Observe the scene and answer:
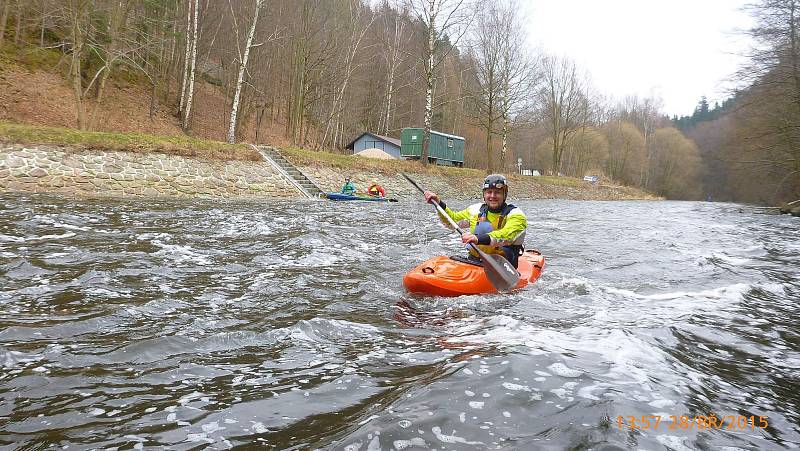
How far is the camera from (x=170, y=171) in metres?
16.9

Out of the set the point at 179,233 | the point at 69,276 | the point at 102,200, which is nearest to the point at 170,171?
the point at 102,200

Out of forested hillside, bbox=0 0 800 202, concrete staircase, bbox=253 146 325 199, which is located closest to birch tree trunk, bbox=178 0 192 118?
forested hillside, bbox=0 0 800 202

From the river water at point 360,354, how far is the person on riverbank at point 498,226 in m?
0.74

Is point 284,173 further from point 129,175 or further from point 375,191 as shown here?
point 129,175

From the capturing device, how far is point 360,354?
12.3 ft

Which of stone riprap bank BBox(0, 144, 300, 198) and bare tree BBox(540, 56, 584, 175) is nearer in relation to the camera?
stone riprap bank BBox(0, 144, 300, 198)

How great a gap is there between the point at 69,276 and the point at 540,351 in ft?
16.8

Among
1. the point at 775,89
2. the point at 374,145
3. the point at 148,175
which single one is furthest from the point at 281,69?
the point at 775,89

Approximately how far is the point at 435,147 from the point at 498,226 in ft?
98.3

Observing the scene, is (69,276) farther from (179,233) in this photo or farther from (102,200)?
(102,200)

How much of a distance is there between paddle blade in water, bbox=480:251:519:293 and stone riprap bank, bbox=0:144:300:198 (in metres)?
13.4
